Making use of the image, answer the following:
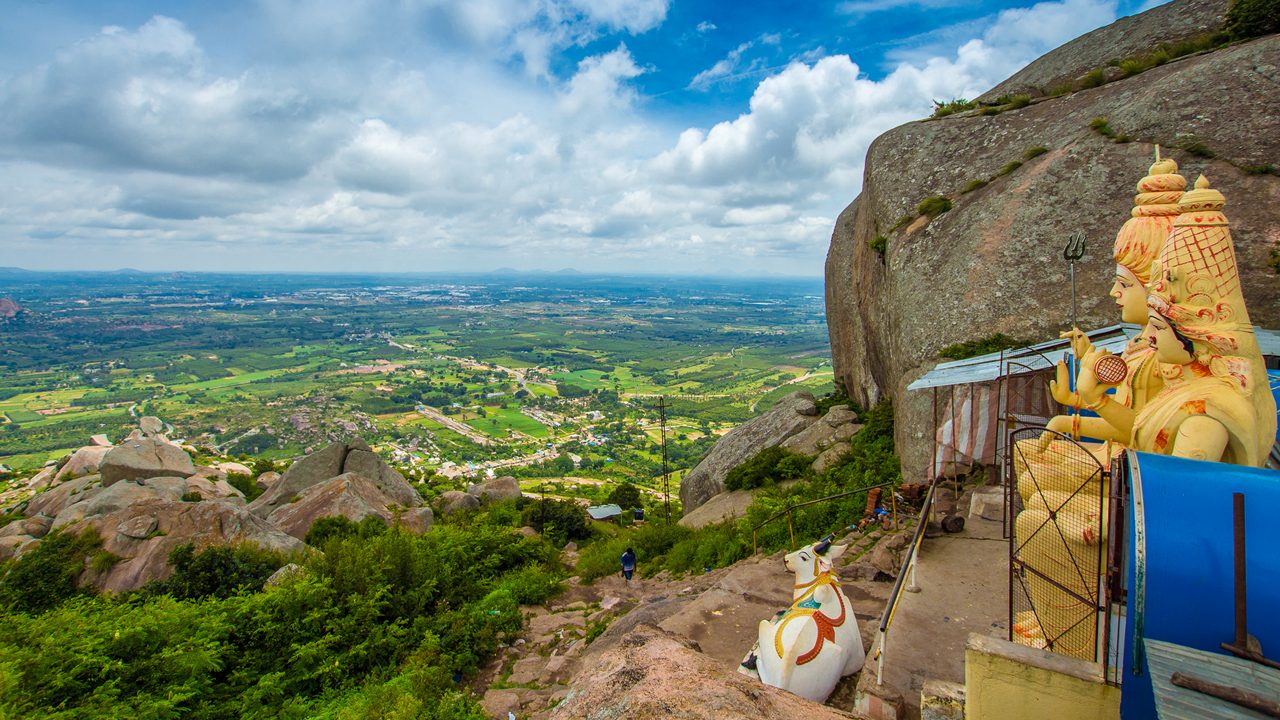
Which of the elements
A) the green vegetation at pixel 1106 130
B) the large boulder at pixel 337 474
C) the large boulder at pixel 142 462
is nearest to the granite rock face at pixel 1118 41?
the green vegetation at pixel 1106 130

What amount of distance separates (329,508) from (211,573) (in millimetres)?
6639

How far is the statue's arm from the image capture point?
191 inches

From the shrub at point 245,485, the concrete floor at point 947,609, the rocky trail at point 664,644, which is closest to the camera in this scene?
the rocky trail at point 664,644

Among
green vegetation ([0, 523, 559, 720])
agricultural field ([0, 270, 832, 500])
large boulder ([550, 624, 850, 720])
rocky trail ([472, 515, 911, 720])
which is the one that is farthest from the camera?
agricultural field ([0, 270, 832, 500])

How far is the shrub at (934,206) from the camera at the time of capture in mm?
14547

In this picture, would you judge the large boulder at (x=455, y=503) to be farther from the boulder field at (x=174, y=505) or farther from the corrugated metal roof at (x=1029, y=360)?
the corrugated metal roof at (x=1029, y=360)

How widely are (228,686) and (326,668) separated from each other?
4.63 feet

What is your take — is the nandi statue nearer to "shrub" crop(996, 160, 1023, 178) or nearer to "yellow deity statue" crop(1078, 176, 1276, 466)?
"yellow deity statue" crop(1078, 176, 1276, 466)

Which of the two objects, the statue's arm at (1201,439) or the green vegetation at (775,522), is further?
the green vegetation at (775,522)

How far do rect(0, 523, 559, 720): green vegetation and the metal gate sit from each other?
6464 mm

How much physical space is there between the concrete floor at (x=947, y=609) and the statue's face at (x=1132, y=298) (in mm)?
3694

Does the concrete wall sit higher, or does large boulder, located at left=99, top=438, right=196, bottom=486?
the concrete wall

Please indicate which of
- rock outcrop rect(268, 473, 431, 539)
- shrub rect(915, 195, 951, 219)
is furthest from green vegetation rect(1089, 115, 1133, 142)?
rock outcrop rect(268, 473, 431, 539)

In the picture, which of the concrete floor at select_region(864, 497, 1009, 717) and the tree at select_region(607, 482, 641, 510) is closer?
the concrete floor at select_region(864, 497, 1009, 717)
